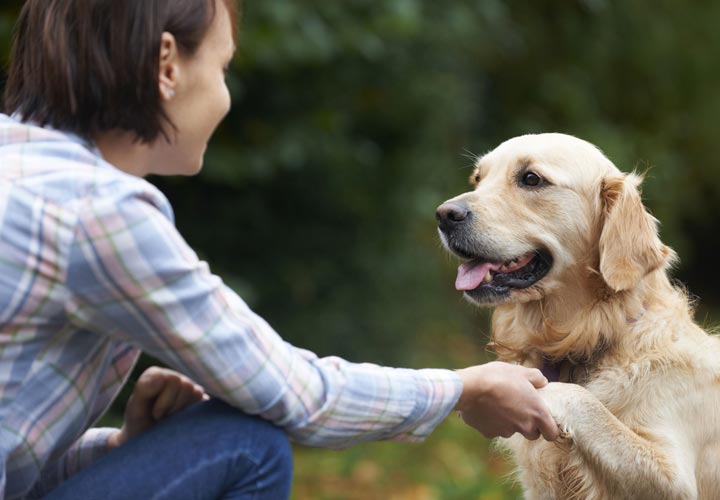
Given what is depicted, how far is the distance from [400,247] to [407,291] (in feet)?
1.51

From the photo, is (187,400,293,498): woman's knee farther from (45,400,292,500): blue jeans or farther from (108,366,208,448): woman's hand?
(108,366,208,448): woman's hand

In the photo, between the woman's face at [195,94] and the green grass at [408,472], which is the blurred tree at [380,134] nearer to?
the green grass at [408,472]

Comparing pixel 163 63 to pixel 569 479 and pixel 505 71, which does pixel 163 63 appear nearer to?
pixel 569 479

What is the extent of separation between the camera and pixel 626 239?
278cm

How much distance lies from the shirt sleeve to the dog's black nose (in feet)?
2.73

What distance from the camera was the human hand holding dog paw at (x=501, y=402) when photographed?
7.29ft

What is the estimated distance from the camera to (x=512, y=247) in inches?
114

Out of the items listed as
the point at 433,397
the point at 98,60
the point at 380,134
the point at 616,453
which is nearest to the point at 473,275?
the point at 616,453

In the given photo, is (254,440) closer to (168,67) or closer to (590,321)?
(168,67)

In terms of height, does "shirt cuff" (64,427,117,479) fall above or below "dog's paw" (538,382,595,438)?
below

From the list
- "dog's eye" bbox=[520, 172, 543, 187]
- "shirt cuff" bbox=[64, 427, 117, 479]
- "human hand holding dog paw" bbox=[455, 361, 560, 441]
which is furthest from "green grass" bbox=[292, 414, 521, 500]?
"shirt cuff" bbox=[64, 427, 117, 479]

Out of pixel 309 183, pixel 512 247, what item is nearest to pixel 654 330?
pixel 512 247

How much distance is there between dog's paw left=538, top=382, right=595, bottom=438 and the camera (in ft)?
8.24

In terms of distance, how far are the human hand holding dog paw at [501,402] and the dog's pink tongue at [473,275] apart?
0.59 metres
